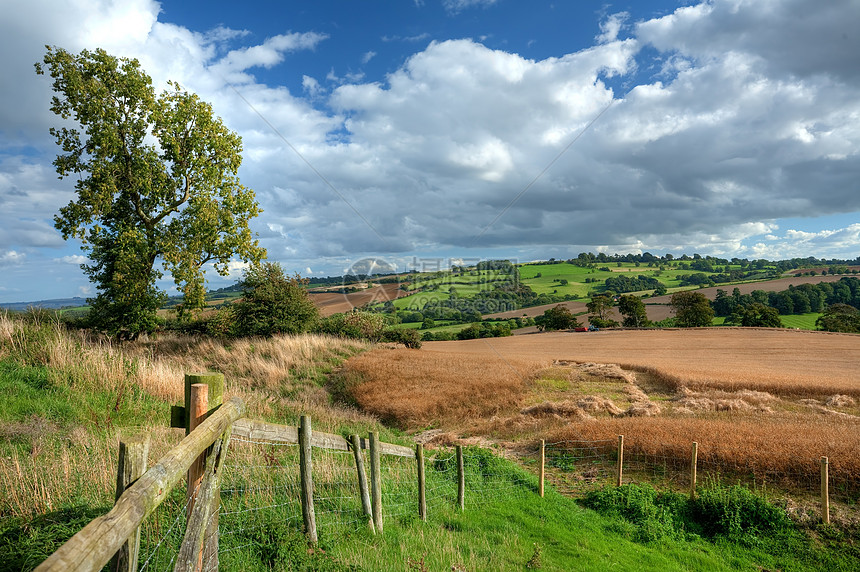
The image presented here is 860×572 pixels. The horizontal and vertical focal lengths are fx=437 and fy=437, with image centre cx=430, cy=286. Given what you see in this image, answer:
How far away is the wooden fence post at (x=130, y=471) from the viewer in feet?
9.20

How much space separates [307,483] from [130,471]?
9.53 feet

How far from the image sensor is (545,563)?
721 cm

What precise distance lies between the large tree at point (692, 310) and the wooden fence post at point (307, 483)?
259 feet

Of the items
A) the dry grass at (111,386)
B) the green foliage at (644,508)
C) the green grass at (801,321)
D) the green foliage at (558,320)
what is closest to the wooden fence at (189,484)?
the dry grass at (111,386)

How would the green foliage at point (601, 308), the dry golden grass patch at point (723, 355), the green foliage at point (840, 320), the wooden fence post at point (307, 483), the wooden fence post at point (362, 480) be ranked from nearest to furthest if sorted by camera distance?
the wooden fence post at point (307, 483) → the wooden fence post at point (362, 480) → the dry golden grass patch at point (723, 355) → the green foliage at point (840, 320) → the green foliage at point (601, 308)

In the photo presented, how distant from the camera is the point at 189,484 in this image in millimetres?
3738

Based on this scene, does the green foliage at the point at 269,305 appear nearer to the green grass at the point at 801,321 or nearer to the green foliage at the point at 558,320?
the green foliage at the point at 558,320

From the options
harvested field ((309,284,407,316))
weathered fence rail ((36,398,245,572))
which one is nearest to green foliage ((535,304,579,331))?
harvested field ((309,284,407,316))

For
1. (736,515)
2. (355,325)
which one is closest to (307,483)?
(736,515)

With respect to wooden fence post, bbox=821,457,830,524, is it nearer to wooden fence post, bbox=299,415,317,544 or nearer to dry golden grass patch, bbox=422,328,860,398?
wooden fence post, bbox=299,415,317,544

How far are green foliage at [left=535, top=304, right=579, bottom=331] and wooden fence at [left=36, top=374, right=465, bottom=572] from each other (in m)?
70.8

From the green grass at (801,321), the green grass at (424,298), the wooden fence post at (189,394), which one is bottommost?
the green grass at (801,321)

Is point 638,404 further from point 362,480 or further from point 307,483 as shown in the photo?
point 307,483

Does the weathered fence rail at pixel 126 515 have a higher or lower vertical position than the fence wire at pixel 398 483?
higher
